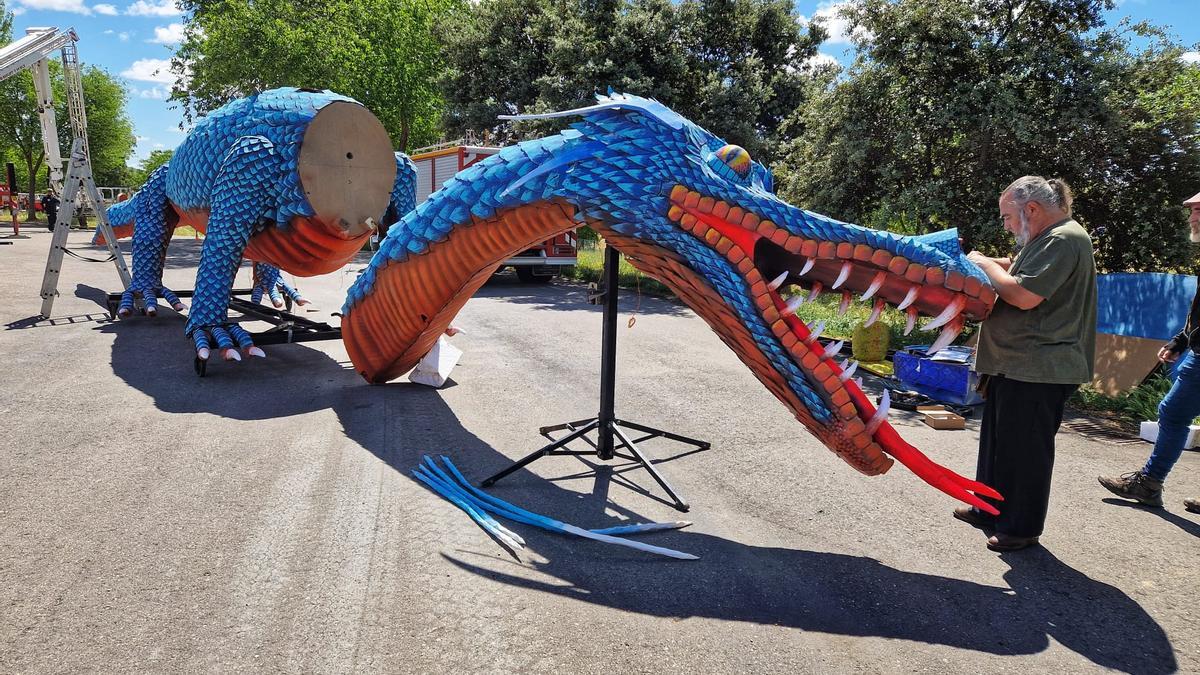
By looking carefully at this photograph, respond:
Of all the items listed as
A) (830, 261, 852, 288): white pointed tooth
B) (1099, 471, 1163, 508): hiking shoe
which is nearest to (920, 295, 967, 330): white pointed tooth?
(830, 261, 852, 288): white pointed tooth

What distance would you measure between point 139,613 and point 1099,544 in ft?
12.0

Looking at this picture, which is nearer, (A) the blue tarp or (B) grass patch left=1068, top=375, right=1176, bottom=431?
(B) grass patch left=1068, top=375, right=1176, bottom=431

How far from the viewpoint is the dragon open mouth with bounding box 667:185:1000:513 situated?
252 centimetres

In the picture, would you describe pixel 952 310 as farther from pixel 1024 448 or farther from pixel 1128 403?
pixel 1128 403

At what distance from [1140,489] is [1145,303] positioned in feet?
8.89

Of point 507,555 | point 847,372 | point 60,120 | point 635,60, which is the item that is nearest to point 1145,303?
point 847,372

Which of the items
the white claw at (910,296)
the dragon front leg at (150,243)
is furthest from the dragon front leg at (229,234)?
the white claw at (910,296)

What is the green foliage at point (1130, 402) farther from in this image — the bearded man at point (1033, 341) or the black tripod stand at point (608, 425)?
the black tripod stand at point (608, 425)

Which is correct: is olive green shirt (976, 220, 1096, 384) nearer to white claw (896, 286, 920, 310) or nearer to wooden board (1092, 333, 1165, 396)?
white claw (896, 286, 920, 310)

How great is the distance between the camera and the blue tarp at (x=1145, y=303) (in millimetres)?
5160

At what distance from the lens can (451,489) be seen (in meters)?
3.33

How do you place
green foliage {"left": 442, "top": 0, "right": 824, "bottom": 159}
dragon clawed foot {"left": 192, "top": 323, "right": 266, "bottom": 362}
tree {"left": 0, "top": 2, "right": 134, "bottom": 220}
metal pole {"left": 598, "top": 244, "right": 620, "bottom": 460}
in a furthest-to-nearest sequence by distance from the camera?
tree {"left": 0, "top": 2, "right": 134, "bottom": 220} → green foliage {"left": 442, "top": 0, "right": 824, "bottom": 159} → dragon clawed foot {"left": 192, "top": 323, "right": 266, "bottom": 362} → metal pole {"left": 598, "top": 244, "right": 620, "bottom": 460}

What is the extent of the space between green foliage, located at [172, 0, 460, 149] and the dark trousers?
17.9 metres

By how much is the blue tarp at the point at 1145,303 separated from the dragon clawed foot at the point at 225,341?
612cm
